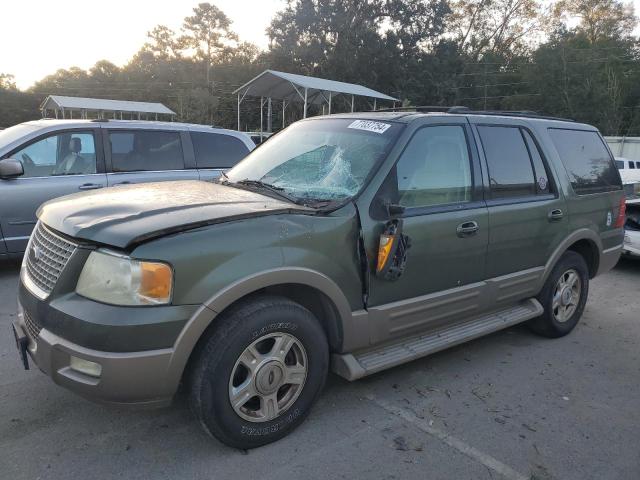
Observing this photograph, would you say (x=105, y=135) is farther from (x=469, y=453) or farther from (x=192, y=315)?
(x=469, y=453)

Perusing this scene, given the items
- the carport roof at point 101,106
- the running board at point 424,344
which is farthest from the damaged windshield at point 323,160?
the carport roof at point 101,106

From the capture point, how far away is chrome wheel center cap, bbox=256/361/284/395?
267 cm

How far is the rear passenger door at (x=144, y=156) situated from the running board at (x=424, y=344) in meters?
4.09

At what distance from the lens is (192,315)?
2391mm

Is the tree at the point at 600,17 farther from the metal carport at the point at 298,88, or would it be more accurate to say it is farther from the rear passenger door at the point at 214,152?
the rear passenger door at the point at 214,152

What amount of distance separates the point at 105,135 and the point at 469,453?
209 inches

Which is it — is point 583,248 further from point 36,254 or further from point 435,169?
point 36,254

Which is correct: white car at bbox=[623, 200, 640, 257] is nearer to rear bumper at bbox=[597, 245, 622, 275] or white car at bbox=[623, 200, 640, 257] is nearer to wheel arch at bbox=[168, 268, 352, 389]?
rear bumper at bbox=[597, 245, 622, 275]

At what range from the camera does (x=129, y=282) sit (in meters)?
2.32

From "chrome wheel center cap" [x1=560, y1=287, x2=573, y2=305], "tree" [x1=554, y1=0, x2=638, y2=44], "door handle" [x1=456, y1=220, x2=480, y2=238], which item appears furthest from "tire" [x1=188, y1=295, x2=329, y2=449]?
"tree" [x1=554, y1=0, x2=638, y2=44]

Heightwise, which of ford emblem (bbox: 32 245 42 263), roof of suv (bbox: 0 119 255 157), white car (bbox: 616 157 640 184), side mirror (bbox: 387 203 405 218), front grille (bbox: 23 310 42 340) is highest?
roof of suv (bbox: 0 119 255 157)

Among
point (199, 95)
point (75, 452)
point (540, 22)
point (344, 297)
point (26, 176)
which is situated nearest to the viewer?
point (75, 452)

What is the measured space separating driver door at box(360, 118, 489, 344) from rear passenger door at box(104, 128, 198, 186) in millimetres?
3910

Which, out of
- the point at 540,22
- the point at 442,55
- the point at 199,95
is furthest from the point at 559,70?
the point at 199,95
